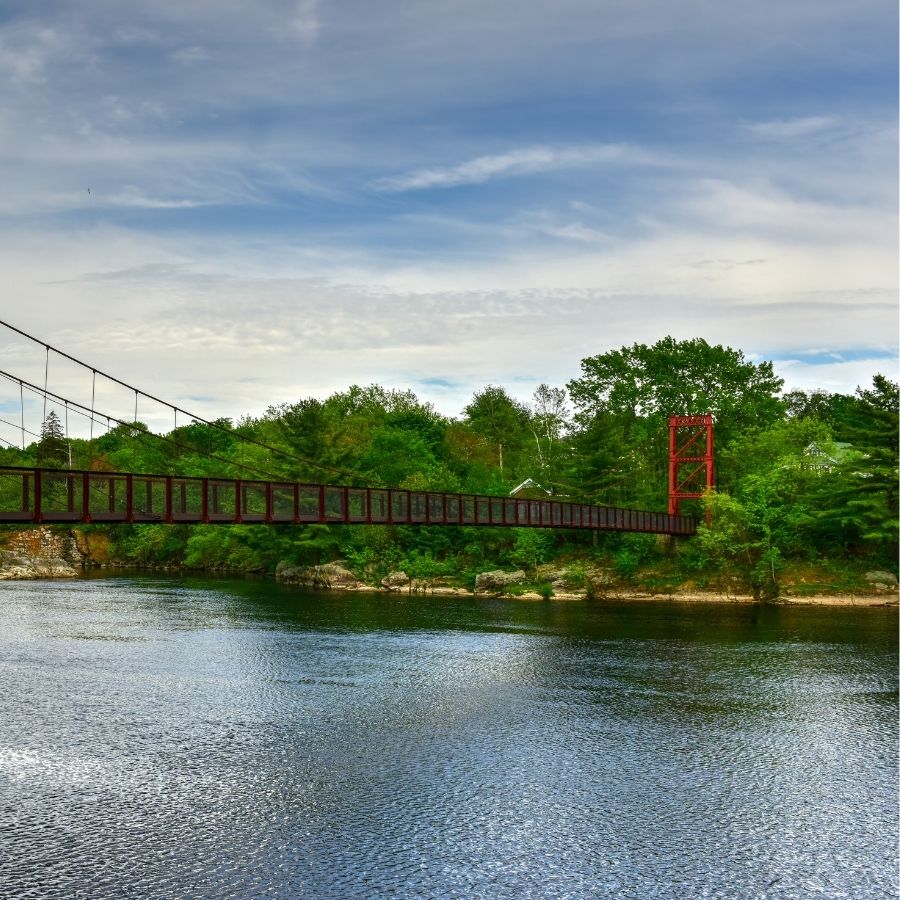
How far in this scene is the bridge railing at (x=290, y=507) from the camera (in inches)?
1321

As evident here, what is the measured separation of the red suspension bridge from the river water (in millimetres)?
5277

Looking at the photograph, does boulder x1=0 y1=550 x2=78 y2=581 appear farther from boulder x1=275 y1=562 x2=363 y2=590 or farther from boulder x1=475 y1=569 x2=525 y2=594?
boulder x1=475 y1=569 x2=525 y2=594

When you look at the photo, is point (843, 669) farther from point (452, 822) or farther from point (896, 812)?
point (452, 822)

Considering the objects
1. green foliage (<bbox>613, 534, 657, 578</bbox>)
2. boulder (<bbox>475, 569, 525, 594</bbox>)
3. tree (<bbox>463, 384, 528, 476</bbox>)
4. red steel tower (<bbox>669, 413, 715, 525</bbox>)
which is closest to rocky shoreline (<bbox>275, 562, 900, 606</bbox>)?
boulder (<bbox>475, 569, 525, 594</bbox>)

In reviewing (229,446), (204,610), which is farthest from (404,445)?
(204,610)

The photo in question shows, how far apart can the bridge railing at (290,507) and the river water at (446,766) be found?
5.25 meters

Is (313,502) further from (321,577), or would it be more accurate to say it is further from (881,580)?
(881,580)

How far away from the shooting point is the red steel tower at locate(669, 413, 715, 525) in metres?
68.6

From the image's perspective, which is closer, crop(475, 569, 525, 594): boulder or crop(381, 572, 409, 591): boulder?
crop(475, 569, 525, 594): boulder

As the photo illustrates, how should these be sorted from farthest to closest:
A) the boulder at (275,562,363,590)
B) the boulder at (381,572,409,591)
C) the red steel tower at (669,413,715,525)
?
the boulder at (275,562,363,590)
the red steel tower at (669,413,715,525)
the boulder at (381,572,409,591)

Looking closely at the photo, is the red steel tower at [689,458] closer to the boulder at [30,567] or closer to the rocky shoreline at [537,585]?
the rocky shoreline at [537,585]

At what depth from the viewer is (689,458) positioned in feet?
229

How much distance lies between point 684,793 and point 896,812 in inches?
165

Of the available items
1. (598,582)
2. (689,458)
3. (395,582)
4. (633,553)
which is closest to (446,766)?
(598,582)
